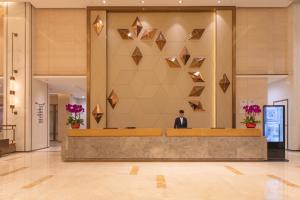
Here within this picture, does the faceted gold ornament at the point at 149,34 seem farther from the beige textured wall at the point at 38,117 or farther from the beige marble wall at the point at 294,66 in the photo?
the beige marble wall at the point at 294,66

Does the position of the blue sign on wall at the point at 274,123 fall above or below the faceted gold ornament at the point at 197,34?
below

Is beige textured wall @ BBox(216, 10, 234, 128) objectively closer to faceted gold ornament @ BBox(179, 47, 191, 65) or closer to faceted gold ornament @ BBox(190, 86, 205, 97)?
faceted gold ornament @ BBox(190, 86, 205, 97)

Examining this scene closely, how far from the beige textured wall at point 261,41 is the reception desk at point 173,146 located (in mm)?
3812

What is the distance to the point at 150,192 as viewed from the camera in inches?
212

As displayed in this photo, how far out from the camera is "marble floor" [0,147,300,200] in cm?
517

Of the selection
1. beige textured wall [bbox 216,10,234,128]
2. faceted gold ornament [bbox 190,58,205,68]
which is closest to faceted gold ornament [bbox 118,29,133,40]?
faceted gold ornament [bbox 190,58,205,68]

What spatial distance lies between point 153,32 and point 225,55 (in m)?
2.70

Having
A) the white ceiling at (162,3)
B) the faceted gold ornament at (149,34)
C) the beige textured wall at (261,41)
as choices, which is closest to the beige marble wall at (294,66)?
the beige textured wall at (261,41)

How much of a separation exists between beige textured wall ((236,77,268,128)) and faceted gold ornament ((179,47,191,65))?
205cm

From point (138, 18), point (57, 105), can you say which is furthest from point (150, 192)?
point (57, 105)

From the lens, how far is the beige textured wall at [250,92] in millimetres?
12375

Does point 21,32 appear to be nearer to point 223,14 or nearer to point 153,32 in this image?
point 153,32

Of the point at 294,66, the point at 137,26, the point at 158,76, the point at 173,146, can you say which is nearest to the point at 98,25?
the point at 137,26

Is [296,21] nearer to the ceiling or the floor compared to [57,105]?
nearer to the ceiling
